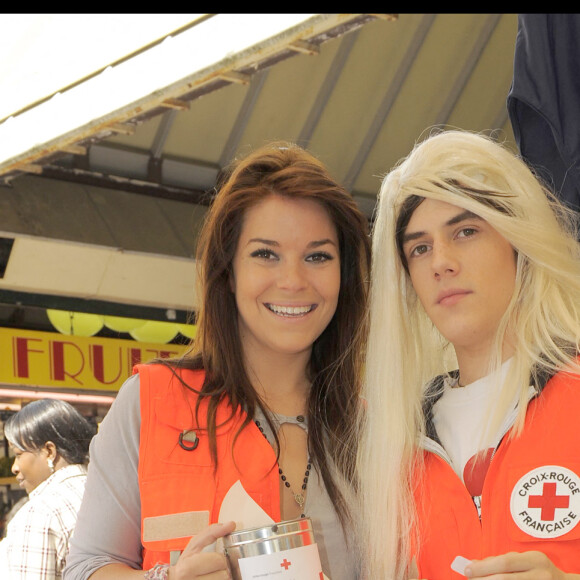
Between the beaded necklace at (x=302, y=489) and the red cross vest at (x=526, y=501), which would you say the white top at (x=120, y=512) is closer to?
the beaded necklace at (x=302, y=489)

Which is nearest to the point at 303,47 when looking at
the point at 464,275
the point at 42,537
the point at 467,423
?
the point at 464,275

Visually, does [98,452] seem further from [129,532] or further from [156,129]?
[156,129]

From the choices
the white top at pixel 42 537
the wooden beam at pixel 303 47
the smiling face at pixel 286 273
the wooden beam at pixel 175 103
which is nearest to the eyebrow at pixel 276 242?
the smiling face at pixel 286 273

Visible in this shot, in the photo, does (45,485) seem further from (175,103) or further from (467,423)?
(467,423)

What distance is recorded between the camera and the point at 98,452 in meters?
2.24

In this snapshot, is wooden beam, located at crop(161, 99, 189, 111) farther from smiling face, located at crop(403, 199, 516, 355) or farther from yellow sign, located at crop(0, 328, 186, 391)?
yellow sign, located at crop(0, 328, 186, 391)

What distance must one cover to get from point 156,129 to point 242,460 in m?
3.53

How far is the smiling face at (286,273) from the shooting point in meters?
2.37

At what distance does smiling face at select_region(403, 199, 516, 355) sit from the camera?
7.02 feet

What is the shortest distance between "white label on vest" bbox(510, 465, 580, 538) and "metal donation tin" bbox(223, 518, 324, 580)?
46cm

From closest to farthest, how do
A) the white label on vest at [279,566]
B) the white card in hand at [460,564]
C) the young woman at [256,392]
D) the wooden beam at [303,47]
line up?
the white label on vest at [279,566], the white card in hand at [460,564], the young woman at [256,392], the wooden beam at [303,47]

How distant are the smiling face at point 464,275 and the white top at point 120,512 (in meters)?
0.52

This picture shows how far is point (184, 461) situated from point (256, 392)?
0.30 metres

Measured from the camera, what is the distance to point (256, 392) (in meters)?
2.43
